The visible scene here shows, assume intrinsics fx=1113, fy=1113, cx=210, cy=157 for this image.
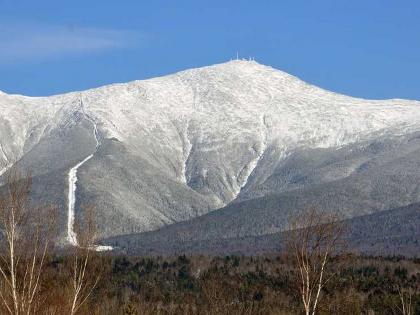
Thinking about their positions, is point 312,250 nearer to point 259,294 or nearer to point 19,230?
point 19,230

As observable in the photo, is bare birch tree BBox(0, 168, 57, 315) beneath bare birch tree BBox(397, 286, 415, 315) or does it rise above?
above

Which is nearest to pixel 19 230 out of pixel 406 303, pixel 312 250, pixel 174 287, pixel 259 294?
pixel 312 250

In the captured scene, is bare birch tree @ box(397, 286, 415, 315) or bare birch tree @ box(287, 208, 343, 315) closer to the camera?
bare birch tree @ box(287, 208, 343, 315)

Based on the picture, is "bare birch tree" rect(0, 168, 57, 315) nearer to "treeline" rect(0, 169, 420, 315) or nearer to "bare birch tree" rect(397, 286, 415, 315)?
"treeline" rect(0, 169, 420, 315)

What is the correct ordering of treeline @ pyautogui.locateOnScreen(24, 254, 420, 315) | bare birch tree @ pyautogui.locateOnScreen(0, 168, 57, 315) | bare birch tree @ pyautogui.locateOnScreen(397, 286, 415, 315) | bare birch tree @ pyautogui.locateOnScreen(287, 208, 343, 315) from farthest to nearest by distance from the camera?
treeline @ pyautogui.locateOnScreen(24, 254, 420, 315) → bare birch tree @ pyautogui.locateOnScreen(397, 286, 415, 315) → bare birch tree @ pyautogui.locateOnScreen(287, 208, 343, 315) → bare birch tree @ pyautogui.locateOnScreen(0, 168, 57, 315)

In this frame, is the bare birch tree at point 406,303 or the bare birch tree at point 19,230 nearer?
the bare birch tree at point 19,230

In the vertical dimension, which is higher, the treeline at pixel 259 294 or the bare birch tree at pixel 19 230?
the bare birch tree at pixel 19 230

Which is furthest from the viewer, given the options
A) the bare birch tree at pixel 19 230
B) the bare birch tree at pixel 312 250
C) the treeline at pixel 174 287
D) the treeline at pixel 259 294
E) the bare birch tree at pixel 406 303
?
the treeline at pixel 259 294

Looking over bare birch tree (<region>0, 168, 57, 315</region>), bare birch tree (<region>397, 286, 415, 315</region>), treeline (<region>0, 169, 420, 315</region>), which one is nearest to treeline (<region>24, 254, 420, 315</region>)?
treeline (<region>0, 169, 420, 315</region>)

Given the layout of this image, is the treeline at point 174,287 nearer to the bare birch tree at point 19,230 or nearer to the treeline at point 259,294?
the bare birch tree at point 19,230

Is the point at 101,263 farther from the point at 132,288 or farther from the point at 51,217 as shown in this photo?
the point at 132,288

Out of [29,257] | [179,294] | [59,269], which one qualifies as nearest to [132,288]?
[179,294]

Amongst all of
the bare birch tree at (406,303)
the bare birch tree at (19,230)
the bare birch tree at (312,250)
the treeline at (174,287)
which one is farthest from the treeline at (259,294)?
the bare birch tree at (19,230)

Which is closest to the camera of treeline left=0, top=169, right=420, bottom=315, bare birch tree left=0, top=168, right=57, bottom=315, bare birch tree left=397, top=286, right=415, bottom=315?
bare birch tree left=0, top=168, right=57, bottom=315
